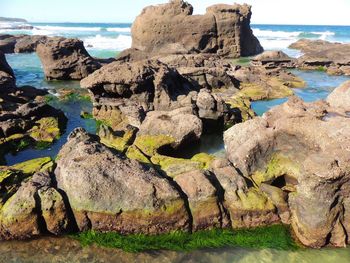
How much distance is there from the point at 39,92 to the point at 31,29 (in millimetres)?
117083

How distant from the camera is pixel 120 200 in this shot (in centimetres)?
1110

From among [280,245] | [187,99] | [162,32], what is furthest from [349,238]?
[162,32]

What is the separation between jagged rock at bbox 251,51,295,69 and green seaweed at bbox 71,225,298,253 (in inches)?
1455

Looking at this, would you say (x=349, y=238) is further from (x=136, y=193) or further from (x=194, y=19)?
(x=194, y=19)

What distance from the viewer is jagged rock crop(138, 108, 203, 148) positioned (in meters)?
17.9

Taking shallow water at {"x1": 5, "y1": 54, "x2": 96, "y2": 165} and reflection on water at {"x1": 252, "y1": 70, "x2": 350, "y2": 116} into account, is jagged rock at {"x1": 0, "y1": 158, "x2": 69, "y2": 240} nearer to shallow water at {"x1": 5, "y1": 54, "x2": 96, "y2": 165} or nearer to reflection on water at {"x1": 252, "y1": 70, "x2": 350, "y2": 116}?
shallow water at {"x1": 5, "y1": 54, "x2": 96, "y2": 165}

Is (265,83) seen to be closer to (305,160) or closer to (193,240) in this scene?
(305,160)

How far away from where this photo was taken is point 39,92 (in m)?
30.7

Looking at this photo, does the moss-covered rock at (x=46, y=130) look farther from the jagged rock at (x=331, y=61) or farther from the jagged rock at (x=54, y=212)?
the jagged rock at (x=331, y=61)

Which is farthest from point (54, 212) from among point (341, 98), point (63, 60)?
point (63, 60)

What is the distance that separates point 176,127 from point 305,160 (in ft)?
26.4

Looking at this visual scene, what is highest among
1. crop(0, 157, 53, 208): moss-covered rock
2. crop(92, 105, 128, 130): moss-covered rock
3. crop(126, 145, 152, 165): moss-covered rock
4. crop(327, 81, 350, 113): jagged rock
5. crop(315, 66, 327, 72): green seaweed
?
crop(327, 81, 350, 113): jagged rock

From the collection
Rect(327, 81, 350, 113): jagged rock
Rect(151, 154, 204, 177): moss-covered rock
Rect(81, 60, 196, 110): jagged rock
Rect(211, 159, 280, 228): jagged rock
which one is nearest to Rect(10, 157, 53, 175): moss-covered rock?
Rect(151, 154, 204, 177): moss-covered rock

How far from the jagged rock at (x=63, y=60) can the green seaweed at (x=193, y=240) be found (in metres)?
28.8
